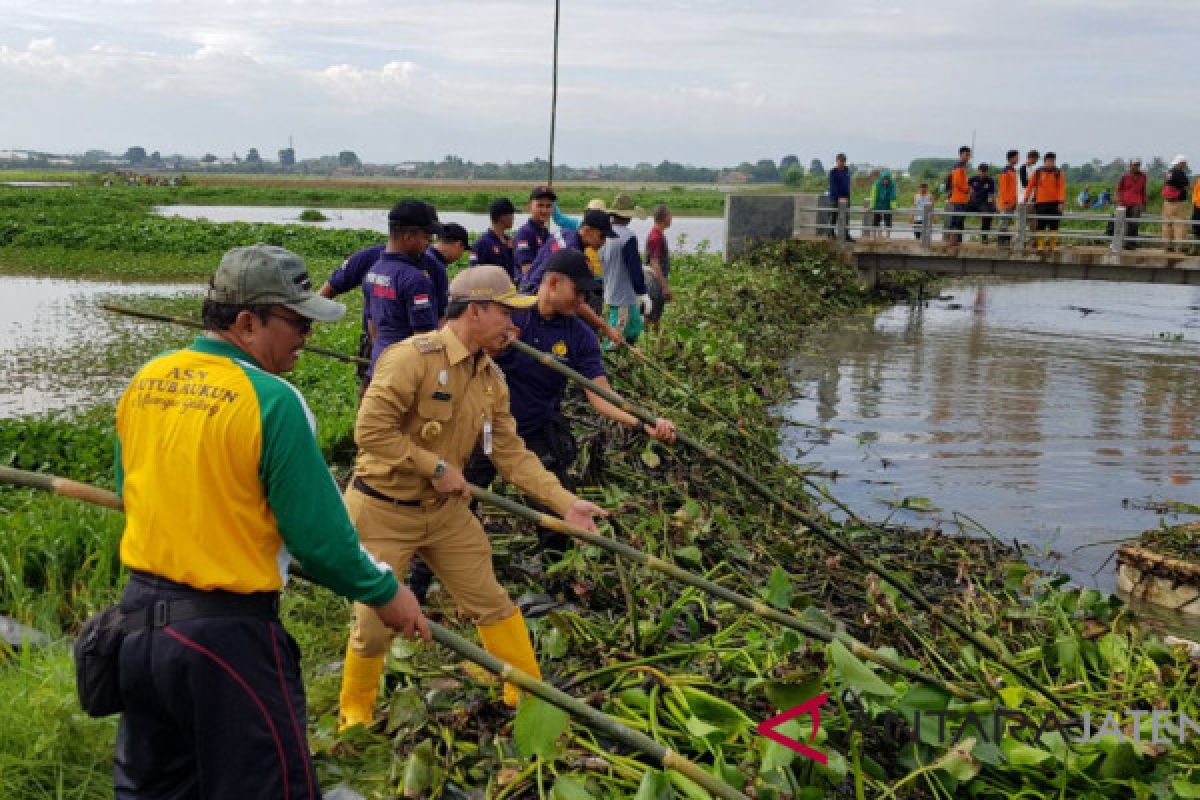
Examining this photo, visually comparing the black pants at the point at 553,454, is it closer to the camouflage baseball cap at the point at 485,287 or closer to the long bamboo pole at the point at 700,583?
the camouflage baseball cap at the point at 485,287

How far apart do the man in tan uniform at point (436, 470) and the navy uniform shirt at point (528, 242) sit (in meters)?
5.84

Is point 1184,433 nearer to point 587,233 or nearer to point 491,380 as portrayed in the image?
point 587,233

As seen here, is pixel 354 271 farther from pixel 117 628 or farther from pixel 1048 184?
pixel 1048 184

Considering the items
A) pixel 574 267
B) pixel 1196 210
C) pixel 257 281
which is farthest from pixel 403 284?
pixel 1196 210

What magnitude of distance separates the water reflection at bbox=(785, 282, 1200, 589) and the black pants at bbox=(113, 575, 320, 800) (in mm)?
6265

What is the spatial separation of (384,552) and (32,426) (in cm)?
483

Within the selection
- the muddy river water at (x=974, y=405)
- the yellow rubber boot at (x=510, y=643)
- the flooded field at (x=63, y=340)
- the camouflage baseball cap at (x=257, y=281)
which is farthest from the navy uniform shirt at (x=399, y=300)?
the flooded field at (x=63, y=340)

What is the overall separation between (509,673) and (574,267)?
2.83 metres

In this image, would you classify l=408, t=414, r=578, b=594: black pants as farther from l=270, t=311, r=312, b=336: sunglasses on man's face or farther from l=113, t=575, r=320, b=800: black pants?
l=113, t=575, r=320, b=800: black pants

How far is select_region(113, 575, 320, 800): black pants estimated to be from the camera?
237cm

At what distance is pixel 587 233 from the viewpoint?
27.9 ft

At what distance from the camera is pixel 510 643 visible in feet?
13.2

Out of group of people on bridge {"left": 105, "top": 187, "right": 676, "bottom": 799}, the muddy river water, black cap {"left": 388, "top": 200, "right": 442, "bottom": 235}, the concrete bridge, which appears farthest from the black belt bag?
the concrete bridge

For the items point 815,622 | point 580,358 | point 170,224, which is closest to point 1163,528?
point 815,622
